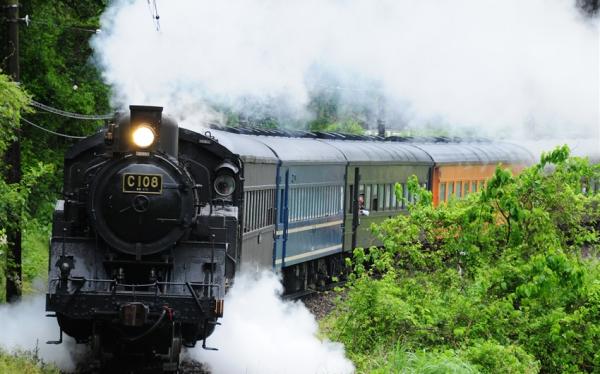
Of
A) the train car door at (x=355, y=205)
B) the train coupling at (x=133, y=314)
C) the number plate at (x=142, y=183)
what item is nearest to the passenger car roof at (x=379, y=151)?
the train car door at (x=355, y=205)

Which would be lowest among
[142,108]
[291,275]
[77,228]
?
[291,275]

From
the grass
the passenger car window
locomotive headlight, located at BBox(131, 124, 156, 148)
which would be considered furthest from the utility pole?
the passenger car window

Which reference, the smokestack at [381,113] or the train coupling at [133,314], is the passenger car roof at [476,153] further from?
the train coupling at [133,314]

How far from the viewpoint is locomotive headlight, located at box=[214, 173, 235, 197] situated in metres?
10.9

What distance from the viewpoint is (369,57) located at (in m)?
21.1

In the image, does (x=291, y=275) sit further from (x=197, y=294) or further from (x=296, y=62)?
(x=197, y=294)

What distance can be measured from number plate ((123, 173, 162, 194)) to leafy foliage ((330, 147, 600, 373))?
265 centimetres

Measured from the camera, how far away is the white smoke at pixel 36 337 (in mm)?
11258

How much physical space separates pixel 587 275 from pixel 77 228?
5023 millimetres

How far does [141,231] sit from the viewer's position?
10.1 metres

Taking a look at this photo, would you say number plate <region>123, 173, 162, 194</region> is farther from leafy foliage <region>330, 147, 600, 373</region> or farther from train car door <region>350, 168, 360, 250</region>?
train car door <region>350, 168, 360, 250</region>

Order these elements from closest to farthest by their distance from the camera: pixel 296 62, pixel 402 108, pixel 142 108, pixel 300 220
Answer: pixel 142 108 → pixel 300 220 → pixel 296 62 → pixel 402 108

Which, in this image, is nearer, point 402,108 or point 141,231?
point 141,231

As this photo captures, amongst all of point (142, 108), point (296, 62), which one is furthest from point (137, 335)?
point (296, 62)
